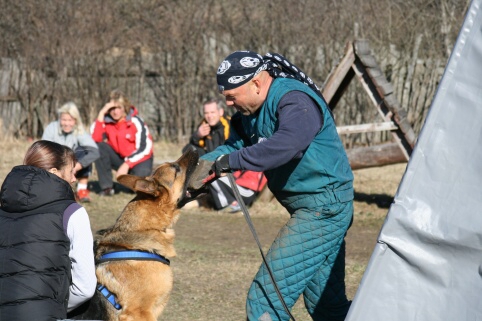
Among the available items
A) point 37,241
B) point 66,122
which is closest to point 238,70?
point 37,241

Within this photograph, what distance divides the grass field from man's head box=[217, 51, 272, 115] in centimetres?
227

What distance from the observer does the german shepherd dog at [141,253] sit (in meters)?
4.60

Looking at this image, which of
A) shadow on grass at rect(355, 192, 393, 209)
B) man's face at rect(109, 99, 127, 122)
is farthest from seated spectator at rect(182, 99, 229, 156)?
shadow on grass at rect(355, 192, 393, 209)

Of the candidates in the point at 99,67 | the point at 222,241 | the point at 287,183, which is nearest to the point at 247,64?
the point at 287,183

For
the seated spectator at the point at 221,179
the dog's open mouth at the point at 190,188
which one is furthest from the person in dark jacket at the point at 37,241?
the seated spectator at the point at 221,179

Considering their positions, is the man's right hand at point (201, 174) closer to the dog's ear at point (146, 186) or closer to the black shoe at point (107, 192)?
the dog's ear at point (146, 186)

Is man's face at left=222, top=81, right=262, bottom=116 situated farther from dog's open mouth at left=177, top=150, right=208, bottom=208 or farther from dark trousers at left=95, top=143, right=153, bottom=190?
dark trousers at left=95, top=143, right=153, bottom=190

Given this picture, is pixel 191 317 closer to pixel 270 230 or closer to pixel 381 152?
pixel 270 230

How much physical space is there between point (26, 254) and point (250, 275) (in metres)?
3.81

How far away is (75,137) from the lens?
10820 mm

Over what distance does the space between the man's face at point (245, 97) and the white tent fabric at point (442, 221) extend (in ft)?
4.41

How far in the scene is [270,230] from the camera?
9.63 metres

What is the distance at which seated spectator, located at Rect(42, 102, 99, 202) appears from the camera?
10.7m

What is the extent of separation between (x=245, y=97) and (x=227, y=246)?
450 cm
